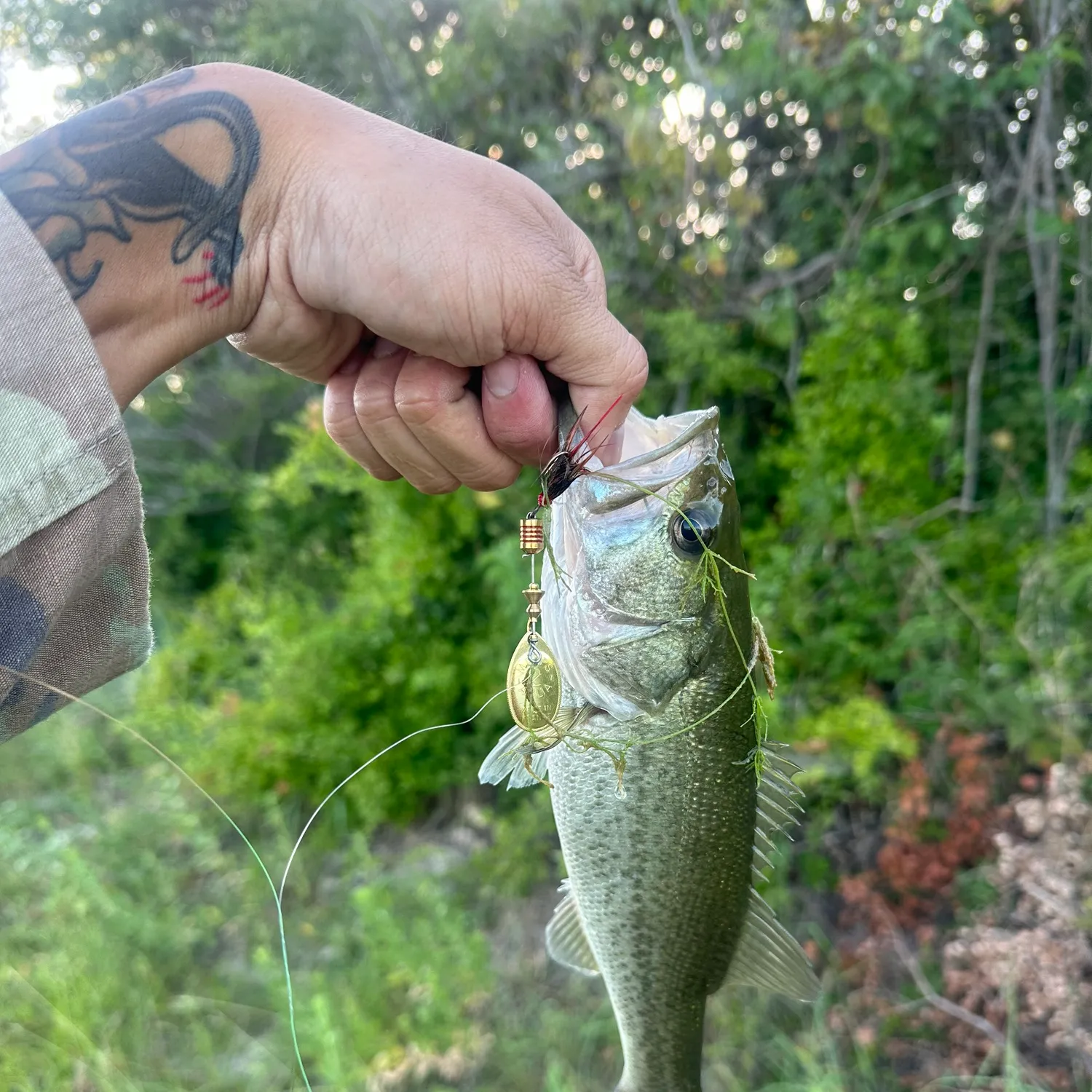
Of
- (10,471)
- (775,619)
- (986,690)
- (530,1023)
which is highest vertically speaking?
(10,471)

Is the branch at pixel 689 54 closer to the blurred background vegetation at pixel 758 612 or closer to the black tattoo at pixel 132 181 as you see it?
the blurred background vegetation at pixel 758 612

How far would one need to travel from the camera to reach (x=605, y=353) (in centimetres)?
134

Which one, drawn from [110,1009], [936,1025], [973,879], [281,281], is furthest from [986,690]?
[110,1009]

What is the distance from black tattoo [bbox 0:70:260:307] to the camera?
116 centimetres

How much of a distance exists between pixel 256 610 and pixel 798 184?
3776mm

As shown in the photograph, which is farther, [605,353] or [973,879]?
[973,879]

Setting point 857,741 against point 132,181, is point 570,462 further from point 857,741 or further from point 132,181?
point 857,741

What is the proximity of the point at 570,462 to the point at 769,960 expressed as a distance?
3.65 feet

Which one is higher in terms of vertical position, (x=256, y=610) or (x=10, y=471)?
(x=10, y=471)

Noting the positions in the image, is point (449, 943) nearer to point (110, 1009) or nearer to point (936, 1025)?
point (110, 1009)

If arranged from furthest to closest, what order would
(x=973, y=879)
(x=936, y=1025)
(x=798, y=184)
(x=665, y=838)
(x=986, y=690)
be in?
(x=798, y=184), (x=986, y=690), (x=973, y=879), (x=936, y=1025), (x=665, y=838)

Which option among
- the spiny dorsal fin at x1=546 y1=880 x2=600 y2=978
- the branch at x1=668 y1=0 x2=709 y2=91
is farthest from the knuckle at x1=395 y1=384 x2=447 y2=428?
the branch at x1=668 y1=0 x2=709 y2=91

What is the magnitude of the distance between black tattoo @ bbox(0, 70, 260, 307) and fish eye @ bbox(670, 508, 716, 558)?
3.05 feet

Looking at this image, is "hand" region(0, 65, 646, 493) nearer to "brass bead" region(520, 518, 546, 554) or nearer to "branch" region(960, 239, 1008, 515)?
"brass bead" region(520, 518, 546, 554)
